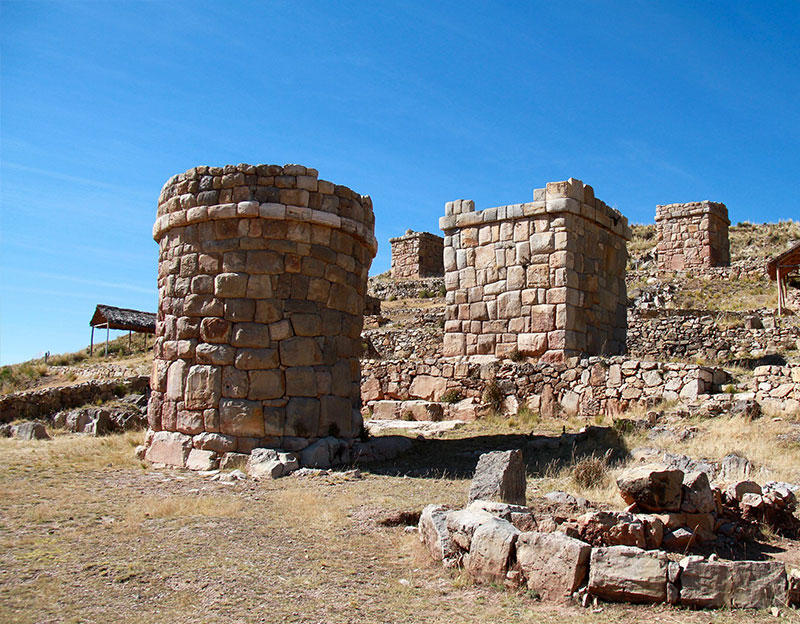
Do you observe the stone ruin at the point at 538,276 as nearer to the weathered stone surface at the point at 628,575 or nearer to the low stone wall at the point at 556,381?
the low stone wall at the point at 556,381

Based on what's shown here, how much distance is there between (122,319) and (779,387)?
89.6 ft

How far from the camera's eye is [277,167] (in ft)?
32.6

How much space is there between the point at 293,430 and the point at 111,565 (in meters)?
4.05

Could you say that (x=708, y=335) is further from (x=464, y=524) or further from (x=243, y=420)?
(x=464, y=524)

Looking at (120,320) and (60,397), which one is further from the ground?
(120,320)

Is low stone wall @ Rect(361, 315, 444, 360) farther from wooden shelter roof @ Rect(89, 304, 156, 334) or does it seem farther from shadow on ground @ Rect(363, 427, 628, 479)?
wooden shelter roof @ Rect(89, 304, 156, 334)

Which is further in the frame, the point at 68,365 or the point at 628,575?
the point at 68,365

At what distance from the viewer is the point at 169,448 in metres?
9.59

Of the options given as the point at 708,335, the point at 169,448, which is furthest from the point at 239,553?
the point at 708,335

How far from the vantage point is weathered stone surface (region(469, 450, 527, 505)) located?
6.43 meters

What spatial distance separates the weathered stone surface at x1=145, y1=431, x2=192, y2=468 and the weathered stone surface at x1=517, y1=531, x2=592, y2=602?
Answer: 578cm

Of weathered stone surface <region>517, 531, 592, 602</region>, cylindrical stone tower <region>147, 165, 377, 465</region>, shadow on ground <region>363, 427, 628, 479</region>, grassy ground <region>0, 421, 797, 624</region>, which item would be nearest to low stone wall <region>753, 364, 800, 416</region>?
grassy ground <region>0, 421, 797, 624</region>

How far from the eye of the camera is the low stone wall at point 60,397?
57.0ft

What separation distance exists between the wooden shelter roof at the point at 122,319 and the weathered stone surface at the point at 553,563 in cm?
2923
